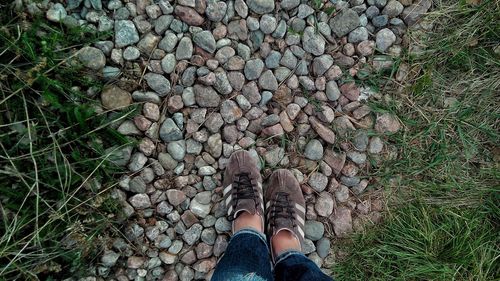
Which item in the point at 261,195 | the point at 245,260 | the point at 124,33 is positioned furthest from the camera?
the point at 261,195

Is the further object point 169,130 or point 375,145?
point 375,145

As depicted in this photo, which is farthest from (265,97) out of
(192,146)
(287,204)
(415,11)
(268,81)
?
(415,11)

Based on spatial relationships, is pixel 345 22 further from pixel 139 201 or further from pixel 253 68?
pixel 139 201

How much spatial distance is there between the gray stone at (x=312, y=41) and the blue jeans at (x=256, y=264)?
888mm

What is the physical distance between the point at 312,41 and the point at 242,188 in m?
0.76

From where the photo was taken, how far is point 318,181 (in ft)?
6.10

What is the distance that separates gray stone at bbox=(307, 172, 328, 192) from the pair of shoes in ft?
0.24

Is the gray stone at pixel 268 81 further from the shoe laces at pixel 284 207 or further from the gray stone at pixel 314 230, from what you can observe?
the gray stone at pixel 314 230

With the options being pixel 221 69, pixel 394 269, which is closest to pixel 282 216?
pixel 394 269

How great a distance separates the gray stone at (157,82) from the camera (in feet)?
5.61

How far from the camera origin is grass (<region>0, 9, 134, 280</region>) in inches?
59.3

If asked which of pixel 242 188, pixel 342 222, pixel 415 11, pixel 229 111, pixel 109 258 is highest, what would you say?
pixel 415 11

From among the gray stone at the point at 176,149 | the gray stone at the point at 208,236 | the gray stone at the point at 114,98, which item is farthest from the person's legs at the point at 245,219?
the gray stone at the point at 114,98

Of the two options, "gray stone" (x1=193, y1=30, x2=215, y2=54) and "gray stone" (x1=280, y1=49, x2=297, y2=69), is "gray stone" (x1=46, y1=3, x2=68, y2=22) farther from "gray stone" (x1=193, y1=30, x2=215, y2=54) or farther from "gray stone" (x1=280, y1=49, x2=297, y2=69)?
"gray stone" (x1=280, y1=49, x2=297, y2=69)
